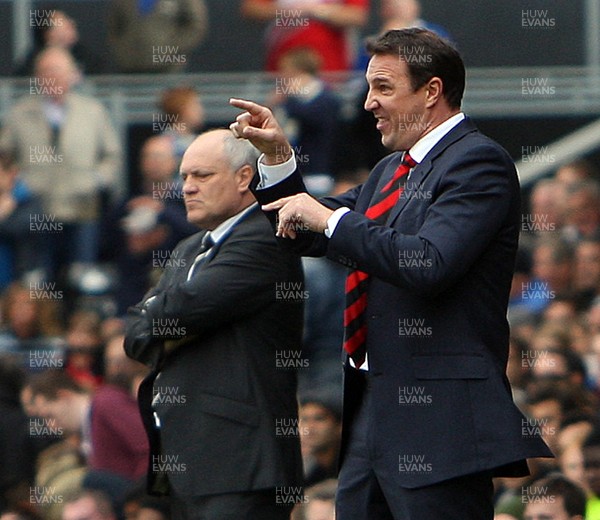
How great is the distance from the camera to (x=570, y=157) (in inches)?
443

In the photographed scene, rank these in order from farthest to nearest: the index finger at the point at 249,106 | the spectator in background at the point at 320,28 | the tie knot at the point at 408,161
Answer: the spectator in background at the point at 320,28 → the tie knot at the point at 408,161 → the index finger at the point at 249,106

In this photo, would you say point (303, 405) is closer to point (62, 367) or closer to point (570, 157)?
point (62, 367)

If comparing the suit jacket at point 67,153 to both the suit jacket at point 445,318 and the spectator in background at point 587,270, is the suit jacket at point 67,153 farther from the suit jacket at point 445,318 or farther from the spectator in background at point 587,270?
the suit jacket at point 445,318

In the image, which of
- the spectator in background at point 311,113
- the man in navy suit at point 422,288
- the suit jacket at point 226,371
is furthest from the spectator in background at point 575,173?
the man in navy suit at point 422,288

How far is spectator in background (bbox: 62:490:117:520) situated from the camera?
720cm

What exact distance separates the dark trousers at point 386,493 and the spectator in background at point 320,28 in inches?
235

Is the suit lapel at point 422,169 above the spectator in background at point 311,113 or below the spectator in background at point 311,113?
above

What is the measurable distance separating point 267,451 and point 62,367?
411 centimetres

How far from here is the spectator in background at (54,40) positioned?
10602 mm

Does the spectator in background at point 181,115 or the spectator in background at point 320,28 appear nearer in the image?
the spectator in background at point 181,115

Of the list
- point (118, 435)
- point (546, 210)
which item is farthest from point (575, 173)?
point (118, 435)

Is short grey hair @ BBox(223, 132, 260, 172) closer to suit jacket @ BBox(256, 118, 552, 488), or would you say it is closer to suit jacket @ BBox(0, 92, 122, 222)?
suit jacket @ BBox(256, 118, 552, 488)

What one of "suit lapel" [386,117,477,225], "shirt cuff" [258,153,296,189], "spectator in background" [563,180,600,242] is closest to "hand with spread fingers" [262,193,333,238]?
"shirt cuff" [258,153,296,189]

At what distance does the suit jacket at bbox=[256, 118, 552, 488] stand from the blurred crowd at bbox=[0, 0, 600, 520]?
2.33 meters
